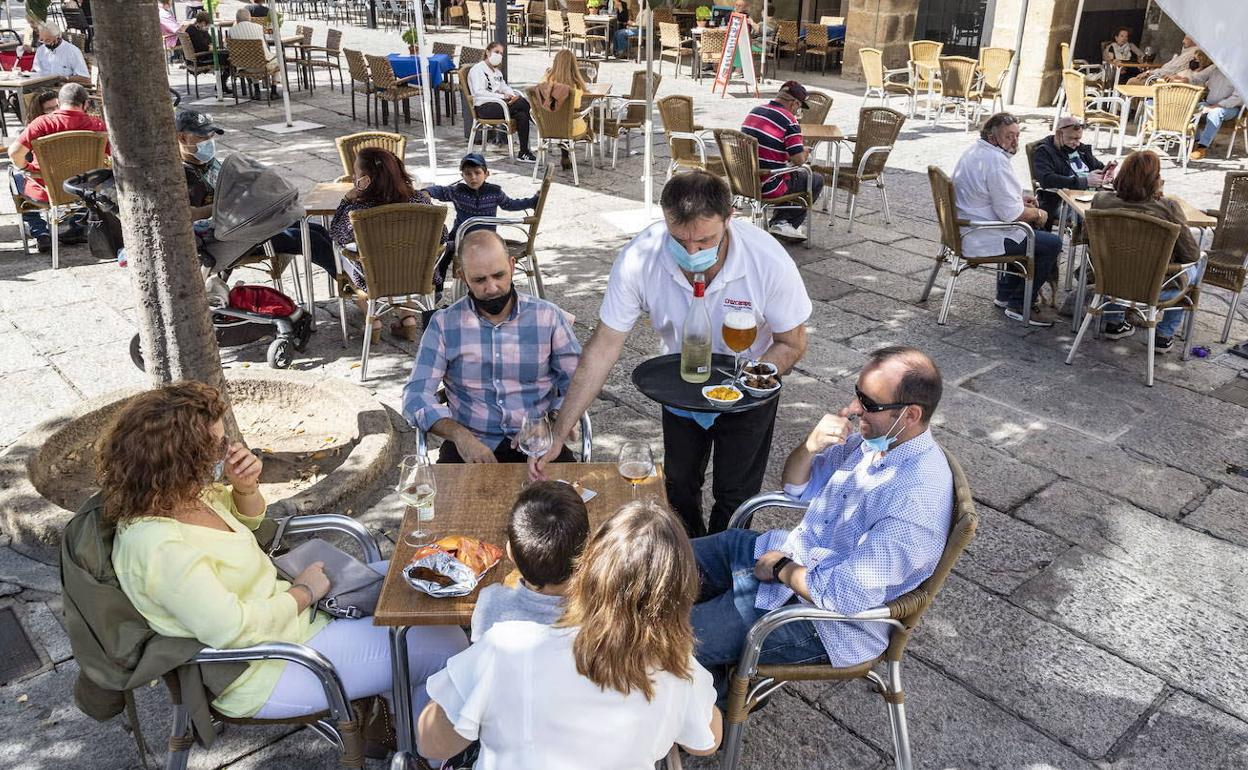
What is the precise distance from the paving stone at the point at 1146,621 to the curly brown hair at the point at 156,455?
2.95 metres

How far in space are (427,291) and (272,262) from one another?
153 centimetres

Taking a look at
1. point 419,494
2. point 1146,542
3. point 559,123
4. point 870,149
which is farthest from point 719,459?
point 559,123

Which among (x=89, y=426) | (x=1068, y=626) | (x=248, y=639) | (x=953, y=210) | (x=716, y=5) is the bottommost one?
(x=1068, y=626)

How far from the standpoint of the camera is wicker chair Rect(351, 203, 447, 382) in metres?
4.95

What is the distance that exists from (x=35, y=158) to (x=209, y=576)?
6461 mm

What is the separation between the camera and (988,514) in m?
4.14

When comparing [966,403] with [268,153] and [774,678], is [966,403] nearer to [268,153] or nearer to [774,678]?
[774,678]

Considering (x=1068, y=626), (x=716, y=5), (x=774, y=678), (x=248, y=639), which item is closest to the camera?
(x=248, y=639)

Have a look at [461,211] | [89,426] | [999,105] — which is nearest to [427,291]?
[461,211]

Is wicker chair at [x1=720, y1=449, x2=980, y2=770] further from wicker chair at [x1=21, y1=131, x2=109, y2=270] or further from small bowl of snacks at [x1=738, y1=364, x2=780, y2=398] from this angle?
wicker chair at [x1=21, y1=131, x2=109, y2=270]

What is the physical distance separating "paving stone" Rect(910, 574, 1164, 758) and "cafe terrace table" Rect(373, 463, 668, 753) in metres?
1.36

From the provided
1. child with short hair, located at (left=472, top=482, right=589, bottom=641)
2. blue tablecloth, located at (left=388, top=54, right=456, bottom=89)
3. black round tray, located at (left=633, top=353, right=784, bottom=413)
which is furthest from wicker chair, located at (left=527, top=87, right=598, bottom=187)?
child with short hair, located at (left=472, top=482, right=589, bottom=641)

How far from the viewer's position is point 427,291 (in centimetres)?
534

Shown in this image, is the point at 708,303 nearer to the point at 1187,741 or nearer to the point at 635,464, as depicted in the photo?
→ the point at 635,464
